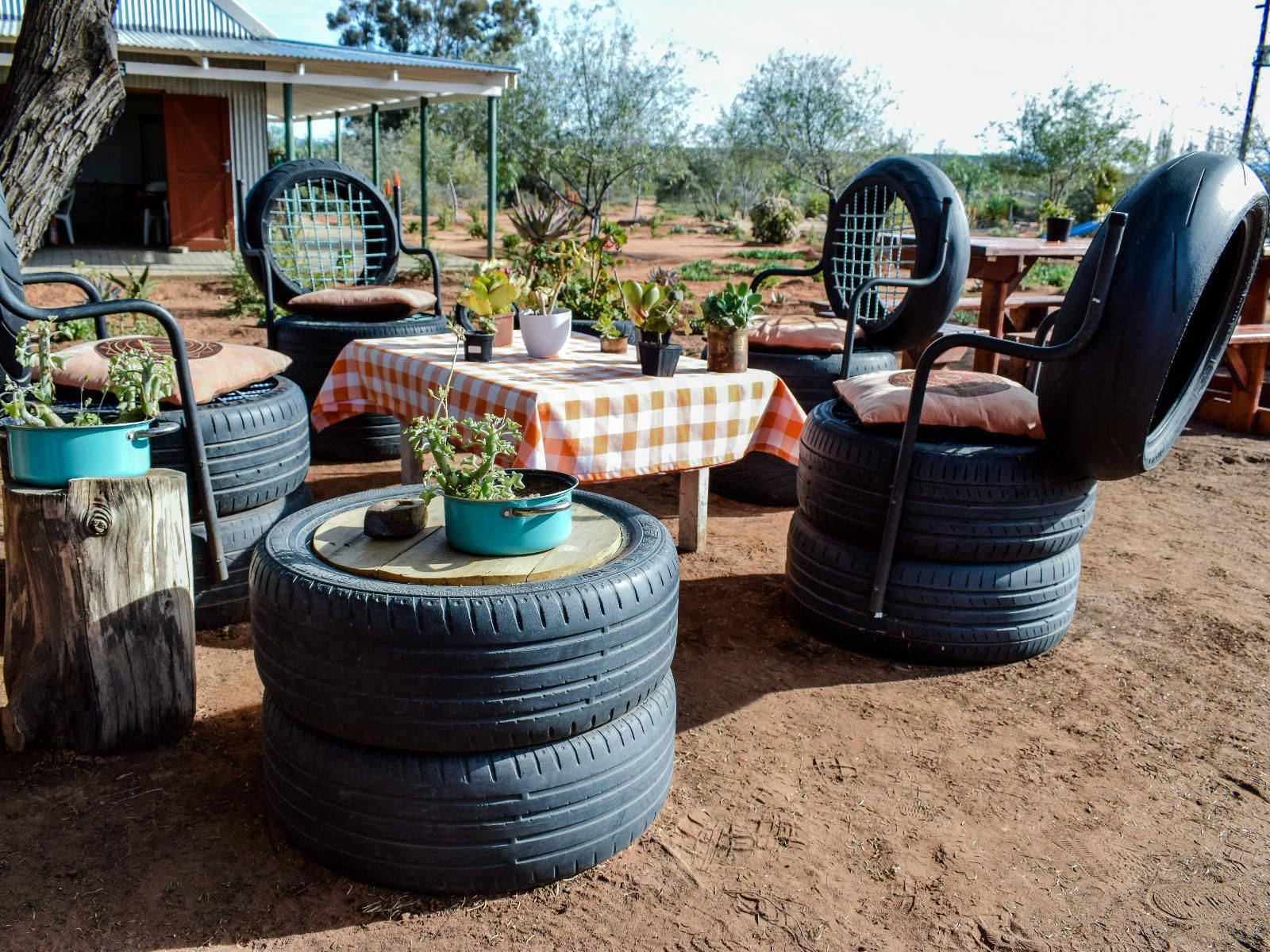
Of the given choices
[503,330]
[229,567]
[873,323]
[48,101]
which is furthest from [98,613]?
[873,323]

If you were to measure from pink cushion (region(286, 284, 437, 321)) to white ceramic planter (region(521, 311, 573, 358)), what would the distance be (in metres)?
1.25

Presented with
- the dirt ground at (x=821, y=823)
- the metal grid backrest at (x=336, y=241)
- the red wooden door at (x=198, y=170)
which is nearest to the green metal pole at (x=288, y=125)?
the red wooden door at (x=198, y=170)

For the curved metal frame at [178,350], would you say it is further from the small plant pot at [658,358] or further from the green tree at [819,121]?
the green tree at [819,121]

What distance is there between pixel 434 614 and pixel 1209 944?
1.74 metres

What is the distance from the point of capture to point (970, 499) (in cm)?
328

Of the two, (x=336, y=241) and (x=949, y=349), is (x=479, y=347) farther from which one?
(x=336, y=241)

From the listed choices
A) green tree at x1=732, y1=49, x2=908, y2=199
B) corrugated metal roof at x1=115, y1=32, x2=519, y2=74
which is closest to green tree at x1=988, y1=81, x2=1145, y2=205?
green tree at x1=732, y1=49, x2=908, y2=199

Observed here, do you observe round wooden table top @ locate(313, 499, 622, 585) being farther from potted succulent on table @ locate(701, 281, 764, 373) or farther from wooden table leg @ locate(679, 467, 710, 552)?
wooden table leg @ locate(679, 467, 710, 552)

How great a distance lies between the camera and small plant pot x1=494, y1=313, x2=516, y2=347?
4688 millimetres

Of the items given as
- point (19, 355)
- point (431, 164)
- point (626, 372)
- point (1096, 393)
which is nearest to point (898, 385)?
point (1096, 393)

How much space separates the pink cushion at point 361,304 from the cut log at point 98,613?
278 cm

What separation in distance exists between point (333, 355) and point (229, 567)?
2032 mm

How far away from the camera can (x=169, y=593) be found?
108 inches

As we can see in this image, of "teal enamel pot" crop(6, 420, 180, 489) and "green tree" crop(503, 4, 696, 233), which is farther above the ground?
"green tree" crop(503, 4, 696, 233)
